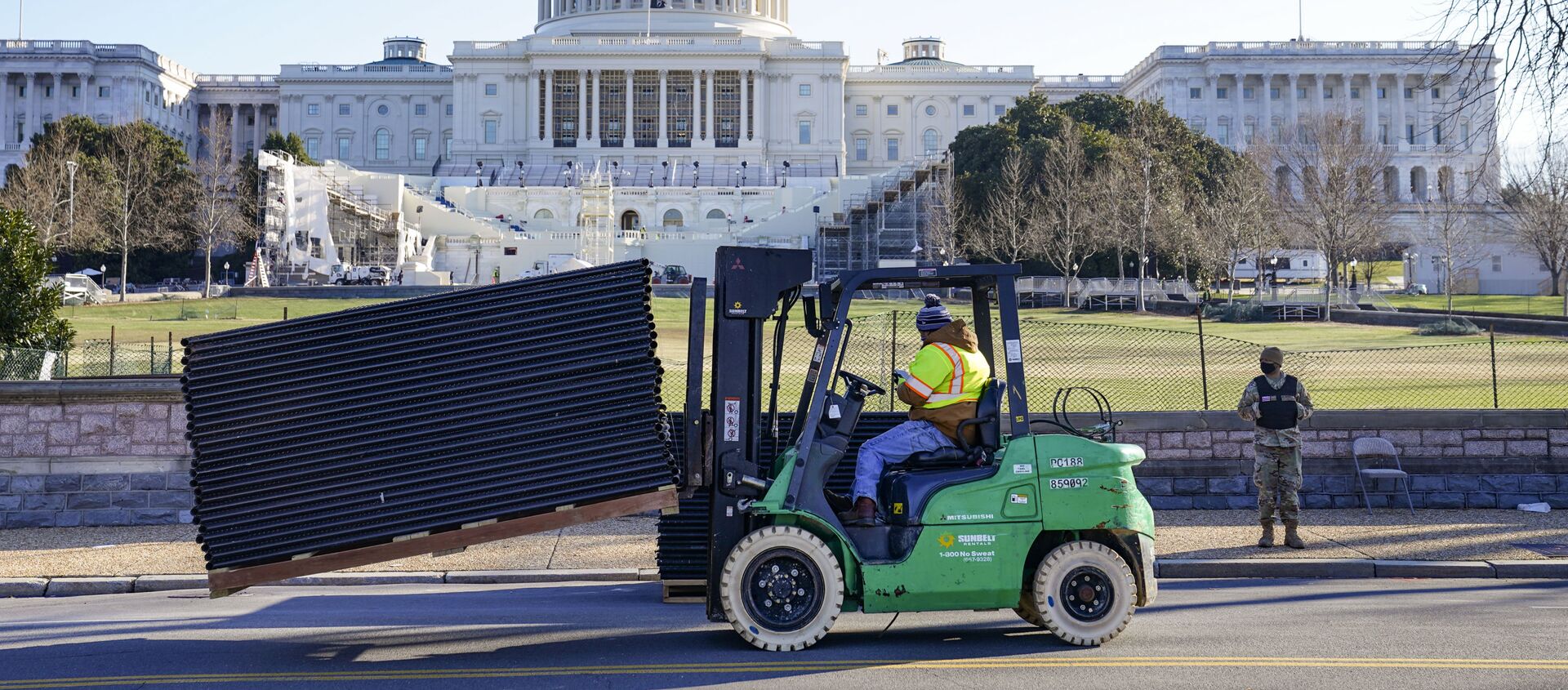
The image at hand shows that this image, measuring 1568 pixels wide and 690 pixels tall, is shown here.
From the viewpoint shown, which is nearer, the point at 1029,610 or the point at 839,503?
the point at 839,503

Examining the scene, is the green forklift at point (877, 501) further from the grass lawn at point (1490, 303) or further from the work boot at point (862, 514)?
the grass lawn at point (1490, 303)

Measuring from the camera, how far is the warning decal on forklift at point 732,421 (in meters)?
9.14

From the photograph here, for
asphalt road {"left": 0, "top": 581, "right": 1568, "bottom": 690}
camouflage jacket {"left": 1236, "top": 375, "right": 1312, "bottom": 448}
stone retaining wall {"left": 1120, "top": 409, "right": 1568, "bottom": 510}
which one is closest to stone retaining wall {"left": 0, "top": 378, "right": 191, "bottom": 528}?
asphalt road {"left": 0, "top": 581, "right": 1568, "bottom": 690}

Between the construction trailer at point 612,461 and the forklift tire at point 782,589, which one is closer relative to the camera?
the construction trailer at point 612,461

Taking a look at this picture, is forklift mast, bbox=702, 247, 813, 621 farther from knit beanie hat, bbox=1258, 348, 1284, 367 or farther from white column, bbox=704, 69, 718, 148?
white column, bbox=704, 69, 718, 148

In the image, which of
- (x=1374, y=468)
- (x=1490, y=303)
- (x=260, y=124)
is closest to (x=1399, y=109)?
(x=1490, y=303)

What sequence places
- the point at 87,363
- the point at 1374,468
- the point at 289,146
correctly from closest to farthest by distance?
the point at 1374,468 < the point at 87,363 < the point at 289,146

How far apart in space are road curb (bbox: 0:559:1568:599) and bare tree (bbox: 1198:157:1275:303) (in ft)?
143

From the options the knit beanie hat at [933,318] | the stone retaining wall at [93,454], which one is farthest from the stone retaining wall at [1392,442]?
the knit beanie hat at [933,318]

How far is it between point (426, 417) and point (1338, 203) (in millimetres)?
52087

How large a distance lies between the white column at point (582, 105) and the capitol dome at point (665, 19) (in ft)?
35.8

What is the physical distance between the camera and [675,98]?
12206 centimetres

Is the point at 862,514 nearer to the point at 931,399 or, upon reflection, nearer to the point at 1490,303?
the point at 931,399

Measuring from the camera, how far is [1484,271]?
79.8 metres
